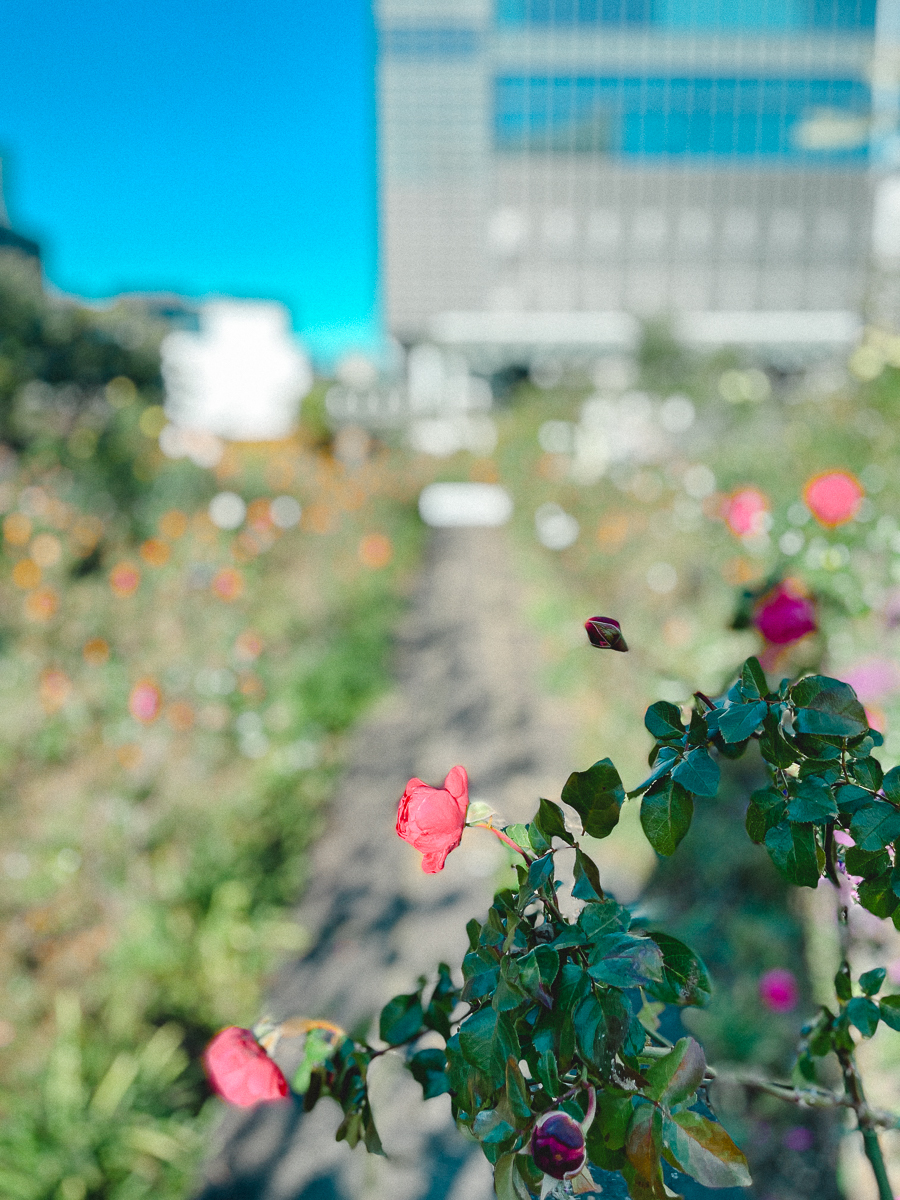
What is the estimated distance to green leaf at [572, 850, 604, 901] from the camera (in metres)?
0.59

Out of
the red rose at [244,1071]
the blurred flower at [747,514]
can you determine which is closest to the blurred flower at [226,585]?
the blurred flower at [747,514]

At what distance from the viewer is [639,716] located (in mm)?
3117

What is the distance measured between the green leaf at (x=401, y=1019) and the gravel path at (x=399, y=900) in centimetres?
2

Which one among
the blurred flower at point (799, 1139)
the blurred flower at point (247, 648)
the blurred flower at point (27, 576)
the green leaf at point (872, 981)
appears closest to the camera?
the green leaf at point (872, 981)

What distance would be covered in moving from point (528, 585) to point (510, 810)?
13.6ft

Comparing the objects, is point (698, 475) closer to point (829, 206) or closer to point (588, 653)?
point (588, 653)

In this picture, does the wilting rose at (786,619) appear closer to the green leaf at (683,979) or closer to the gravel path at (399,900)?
the green leaf at (683,979)

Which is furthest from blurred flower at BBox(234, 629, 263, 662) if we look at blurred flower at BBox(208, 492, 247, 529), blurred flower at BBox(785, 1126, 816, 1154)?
blurred flower at BBox(785, 1126, 816, 1154)

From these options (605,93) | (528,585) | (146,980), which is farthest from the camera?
(605,93)

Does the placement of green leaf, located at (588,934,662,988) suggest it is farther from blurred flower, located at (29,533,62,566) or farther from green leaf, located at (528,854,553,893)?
blurred flower, located at (29,533,62,566)

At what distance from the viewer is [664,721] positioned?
0.63 m

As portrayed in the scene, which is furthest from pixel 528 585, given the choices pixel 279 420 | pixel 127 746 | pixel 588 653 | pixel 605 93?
pixel 279 420

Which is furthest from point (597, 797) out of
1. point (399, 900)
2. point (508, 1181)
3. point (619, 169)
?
point (619, 169)

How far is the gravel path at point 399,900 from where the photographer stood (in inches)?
70.3
